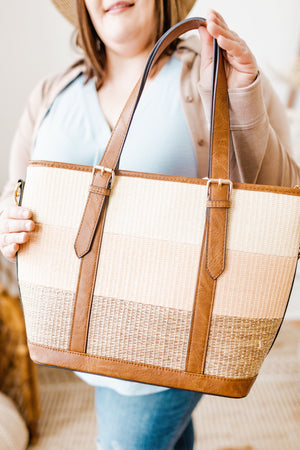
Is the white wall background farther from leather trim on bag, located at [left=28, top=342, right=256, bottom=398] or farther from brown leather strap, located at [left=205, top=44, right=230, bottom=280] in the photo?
leather trim on bag, located at [left=28, top=342, right=256, bottom=398]

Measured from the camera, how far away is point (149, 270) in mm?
496

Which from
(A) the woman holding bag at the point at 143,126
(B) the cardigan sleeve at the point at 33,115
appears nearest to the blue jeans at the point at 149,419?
(A) the woman holding bag at the point at 143,126

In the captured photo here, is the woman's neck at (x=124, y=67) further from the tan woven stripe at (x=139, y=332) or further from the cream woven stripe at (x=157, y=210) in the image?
the tan woven stripe at (x=139, y=332)

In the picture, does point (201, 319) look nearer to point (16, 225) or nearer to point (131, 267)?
point (131, 267)

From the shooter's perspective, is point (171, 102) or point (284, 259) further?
point (171, 102)

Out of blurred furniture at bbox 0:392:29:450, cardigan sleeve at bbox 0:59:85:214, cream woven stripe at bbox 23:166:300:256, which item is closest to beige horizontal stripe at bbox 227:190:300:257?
cream woven stripe at bbox 23:166:300:256

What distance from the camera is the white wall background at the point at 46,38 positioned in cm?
129

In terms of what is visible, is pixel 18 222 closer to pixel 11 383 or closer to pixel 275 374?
pixel 11 383

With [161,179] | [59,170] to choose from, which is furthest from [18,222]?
[161,179]

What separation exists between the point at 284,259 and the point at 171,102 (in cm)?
33

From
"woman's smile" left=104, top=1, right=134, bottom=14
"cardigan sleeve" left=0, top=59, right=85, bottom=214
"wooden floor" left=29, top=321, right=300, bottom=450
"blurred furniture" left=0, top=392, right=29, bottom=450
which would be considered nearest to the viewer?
"woman's smile" left=104, top=1, right=134, bottom=14

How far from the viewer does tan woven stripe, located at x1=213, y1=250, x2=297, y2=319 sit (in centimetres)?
48

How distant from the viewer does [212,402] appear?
4.53ft

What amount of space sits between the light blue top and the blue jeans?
3cm
